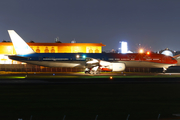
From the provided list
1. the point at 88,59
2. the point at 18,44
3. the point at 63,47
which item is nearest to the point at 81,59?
the point at 88,59

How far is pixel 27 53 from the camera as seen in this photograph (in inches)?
1646

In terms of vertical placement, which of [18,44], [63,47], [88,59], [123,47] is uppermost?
[123,47]

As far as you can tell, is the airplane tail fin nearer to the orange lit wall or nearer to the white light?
the orange lit wall
